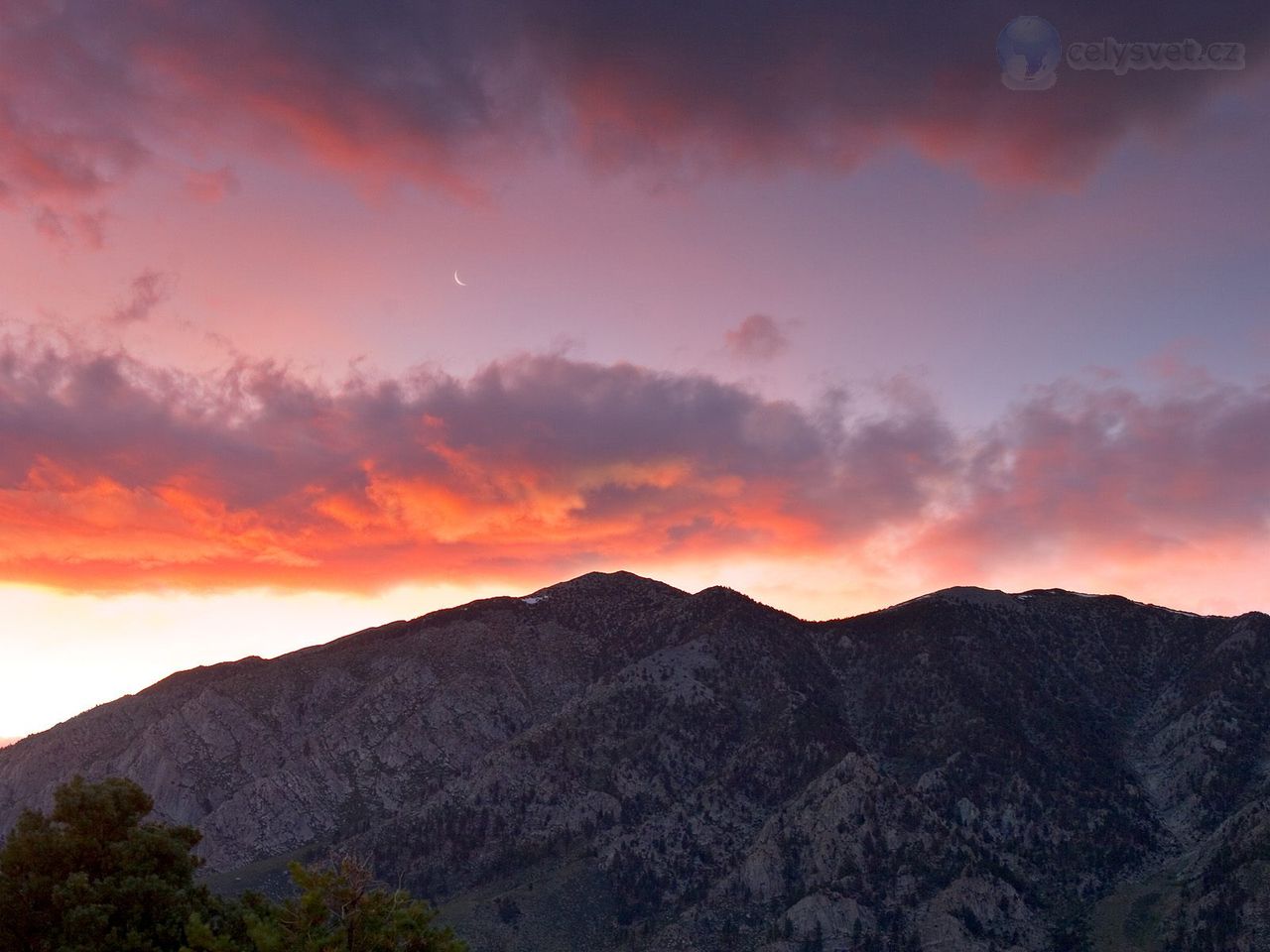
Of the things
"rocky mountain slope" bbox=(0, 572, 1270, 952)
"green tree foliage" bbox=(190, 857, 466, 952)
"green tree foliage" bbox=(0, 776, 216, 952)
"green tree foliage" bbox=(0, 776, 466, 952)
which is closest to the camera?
"green tree foliage" bbox=(190, 857, 466, 952)

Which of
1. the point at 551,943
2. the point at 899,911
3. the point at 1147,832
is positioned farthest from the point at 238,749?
the point at 1147,832

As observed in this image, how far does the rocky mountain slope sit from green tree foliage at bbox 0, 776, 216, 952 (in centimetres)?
9768

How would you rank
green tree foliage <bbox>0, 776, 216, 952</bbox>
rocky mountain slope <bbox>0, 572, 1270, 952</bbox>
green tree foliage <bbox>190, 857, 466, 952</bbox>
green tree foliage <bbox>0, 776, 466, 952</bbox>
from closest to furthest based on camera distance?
green tree foliage <bbox>190, 857, 466, 952</bbox>, green tree foliage <bbox>0, 776, 466, 952</bbox>, green tree foliage <bbox>0, 776, 216, 952</bbox>, rocky mountain slope <bbox>0, 572, 1270, 952</bbox>

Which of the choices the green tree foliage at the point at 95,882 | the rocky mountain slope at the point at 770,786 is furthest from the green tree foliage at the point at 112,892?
the rocky mountain slope at the point at 770,786

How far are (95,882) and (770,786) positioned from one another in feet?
437

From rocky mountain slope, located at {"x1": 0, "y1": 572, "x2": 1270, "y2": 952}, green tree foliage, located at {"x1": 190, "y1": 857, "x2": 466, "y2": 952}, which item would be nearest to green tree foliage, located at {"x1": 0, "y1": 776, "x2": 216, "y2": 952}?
green tree foliage, located at {"x1": 190, "y1": 857, "x2": 466, "y2": 952}

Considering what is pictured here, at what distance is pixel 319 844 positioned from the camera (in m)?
160

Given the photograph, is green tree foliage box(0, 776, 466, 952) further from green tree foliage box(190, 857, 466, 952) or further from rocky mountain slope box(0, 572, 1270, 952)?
rocky mountain slope box(0, 572, 1270, 952)

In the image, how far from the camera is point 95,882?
145ft

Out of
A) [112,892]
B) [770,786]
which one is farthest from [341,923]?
[770,786]

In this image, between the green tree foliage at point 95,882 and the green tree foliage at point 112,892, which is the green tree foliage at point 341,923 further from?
the green tree foliage at point 95,882

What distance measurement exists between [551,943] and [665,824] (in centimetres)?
2743

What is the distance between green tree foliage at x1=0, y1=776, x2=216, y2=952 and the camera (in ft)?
141

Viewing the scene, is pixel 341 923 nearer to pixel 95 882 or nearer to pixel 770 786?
pixel 95 882
